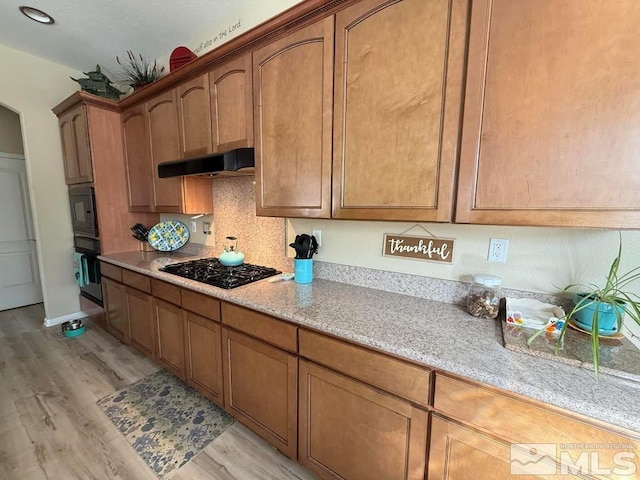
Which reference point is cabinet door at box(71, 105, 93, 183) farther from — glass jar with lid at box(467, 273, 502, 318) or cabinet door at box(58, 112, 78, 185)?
glass jar with lid at box(467, 273, 502, 318)

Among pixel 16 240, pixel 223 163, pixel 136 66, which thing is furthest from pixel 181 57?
pixel 16 240

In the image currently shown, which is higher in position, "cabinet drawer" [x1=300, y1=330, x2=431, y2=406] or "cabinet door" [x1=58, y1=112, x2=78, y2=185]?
"cabinet door" [x1=58, y1=112, x2=78, y2=185]

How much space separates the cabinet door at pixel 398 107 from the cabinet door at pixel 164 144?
1514 millimetres

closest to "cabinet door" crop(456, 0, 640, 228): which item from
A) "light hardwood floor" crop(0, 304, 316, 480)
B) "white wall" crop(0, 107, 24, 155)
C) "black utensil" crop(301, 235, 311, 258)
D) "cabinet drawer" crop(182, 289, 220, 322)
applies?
"black utensil" crop(301, 235, 311, 258)

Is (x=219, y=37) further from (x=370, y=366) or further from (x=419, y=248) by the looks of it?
(x=370, y=366)

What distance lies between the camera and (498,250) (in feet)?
4.10

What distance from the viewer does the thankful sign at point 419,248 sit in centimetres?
138

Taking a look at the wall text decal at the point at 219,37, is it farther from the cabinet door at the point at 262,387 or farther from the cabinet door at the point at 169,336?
the cabinet door at the point at 262,387

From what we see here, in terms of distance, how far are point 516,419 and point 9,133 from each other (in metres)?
5.50

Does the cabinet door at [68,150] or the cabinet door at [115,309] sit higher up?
the cabinet door at [68,150]

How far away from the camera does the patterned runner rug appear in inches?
60.1

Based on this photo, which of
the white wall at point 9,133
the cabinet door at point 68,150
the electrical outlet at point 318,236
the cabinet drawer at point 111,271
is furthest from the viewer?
the white wall at point 9,133

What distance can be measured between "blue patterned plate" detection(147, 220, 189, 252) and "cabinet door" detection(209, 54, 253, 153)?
4.10 feet

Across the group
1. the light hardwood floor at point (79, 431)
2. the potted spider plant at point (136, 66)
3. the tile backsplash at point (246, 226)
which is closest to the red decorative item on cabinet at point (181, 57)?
the potted spider plant at point (136, 66)
